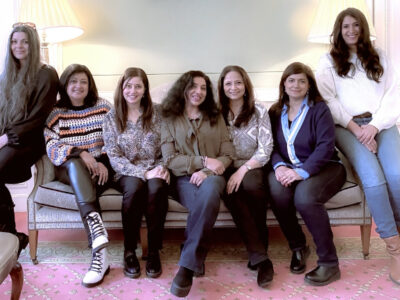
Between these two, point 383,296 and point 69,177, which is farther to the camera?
point 69,177

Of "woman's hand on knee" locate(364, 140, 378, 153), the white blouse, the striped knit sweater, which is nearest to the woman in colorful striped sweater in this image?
the striped knit sweater

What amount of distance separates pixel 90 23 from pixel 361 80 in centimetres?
197

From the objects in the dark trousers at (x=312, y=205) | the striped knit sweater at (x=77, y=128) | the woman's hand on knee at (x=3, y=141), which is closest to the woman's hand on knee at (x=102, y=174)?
the striped knit sweater at (x=77, y=128)

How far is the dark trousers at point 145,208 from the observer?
70.4 inches

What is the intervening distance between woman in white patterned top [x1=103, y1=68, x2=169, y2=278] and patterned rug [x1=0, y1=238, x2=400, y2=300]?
0.42ft

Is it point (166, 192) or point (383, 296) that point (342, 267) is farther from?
point (166, 192)

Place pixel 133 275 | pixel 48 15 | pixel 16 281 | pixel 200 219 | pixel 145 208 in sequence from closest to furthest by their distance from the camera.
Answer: pixel 16 281 < pixel 200 219 < pixel 133 275 < pixel 145 208 < pixel 48 15

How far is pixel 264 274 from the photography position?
164 cm

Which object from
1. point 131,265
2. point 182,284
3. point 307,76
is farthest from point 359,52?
point 131,265

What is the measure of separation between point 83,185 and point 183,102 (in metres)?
0.68

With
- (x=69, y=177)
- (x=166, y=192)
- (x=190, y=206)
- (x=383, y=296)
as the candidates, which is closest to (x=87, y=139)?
(x=69, y=177)

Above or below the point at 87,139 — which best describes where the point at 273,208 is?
below

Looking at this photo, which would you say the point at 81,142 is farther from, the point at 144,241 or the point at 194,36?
the point at 194,36

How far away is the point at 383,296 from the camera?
1546 mm
